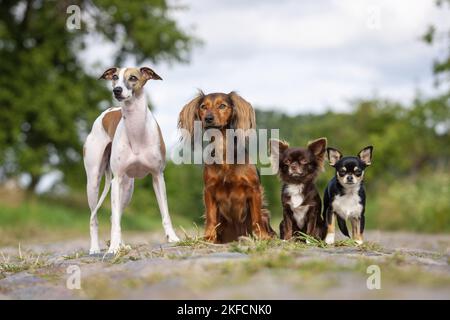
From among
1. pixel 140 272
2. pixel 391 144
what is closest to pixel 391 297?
pixel 140 272

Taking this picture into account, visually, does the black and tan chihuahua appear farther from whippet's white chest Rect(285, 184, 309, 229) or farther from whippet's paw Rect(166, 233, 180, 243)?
whippet's paw Rect(166, 233, 180, 243)

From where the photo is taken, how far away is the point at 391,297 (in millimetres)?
4758

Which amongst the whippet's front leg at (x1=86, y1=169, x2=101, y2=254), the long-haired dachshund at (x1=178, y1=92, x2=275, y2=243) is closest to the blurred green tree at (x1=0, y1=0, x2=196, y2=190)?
the whippet's front leg at (x1=86, y1=169, x2=101, y2=254)

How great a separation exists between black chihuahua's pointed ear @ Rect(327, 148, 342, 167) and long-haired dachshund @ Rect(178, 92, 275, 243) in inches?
30.8

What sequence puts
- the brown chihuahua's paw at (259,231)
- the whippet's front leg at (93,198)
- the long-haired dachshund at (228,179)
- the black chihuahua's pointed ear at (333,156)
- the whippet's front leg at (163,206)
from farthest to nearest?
the whippet's front leg at (93,198)
the whippet's front leg at (163,206)
the black chihuahua's pointed ear at (333,156)
the brown chihuahua's paw at (259,231)
the long-haired dachshund at (228,179)

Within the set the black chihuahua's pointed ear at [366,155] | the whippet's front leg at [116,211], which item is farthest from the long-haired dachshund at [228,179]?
the black chihuahua's pointed ear at [366,155]

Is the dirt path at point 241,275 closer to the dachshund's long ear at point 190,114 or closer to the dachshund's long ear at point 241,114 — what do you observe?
the dachshund's long ear at point 241,114

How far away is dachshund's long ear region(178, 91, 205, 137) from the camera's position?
7.53 m

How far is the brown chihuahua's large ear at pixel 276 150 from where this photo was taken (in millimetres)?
7605

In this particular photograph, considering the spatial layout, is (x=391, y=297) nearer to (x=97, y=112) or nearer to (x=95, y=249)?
(x=95, y=249)

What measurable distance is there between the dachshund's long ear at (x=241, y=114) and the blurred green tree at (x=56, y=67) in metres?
16.1

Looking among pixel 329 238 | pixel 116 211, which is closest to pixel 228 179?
pixel 329 238

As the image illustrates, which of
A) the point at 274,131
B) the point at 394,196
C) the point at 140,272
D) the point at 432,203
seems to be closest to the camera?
the point at 140,272
